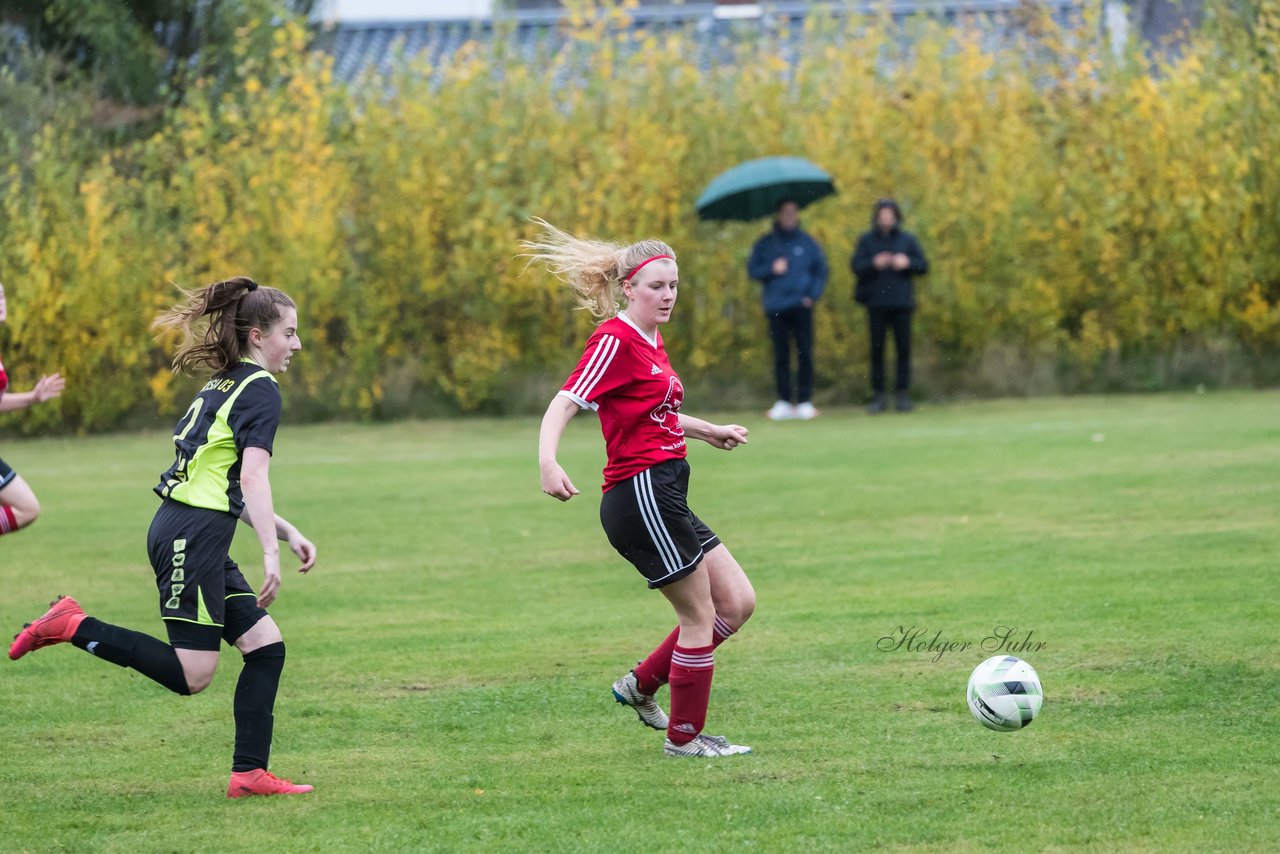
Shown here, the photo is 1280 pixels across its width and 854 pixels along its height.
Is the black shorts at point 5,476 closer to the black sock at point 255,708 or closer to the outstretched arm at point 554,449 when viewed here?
the black sock at point 255,708

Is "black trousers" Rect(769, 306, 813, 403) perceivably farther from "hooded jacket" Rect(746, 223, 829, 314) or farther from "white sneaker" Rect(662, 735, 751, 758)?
"white sneaker" Rect(662, 735, 751, 758)

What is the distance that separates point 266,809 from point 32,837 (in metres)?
0.66

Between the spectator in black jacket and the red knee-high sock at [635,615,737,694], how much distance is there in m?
12.7

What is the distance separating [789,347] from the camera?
18.5 metres

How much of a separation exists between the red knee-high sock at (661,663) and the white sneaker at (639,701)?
35mm

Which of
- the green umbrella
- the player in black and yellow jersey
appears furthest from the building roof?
the player in black and yellow jersey

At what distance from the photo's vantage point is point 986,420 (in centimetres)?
1742

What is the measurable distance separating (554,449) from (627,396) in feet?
1.35

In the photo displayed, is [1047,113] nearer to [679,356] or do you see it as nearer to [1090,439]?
[679,356]

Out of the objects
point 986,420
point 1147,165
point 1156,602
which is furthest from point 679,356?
point 1156,602

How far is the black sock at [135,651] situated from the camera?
5203mm

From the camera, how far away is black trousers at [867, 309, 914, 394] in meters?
18.6

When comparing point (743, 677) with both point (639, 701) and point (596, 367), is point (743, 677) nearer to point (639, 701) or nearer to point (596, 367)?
point (639, 701)

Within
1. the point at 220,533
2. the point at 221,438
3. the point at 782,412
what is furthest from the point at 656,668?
the point at 782,412
